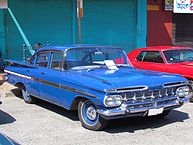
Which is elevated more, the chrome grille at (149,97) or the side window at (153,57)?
the side window at (153,57)

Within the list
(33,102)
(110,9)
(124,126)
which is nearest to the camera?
(124,126)

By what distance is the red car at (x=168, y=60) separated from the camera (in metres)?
9.15

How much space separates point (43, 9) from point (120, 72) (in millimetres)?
8511

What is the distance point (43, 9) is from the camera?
1480 centimetres

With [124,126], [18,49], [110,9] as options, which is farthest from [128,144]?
[110,9]

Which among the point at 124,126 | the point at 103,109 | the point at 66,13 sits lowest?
the point at 124,126

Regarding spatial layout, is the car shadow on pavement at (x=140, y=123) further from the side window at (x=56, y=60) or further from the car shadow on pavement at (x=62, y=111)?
the side window at (x=56, y=60)

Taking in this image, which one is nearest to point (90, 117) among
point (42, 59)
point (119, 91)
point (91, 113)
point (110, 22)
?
point (91, 113)

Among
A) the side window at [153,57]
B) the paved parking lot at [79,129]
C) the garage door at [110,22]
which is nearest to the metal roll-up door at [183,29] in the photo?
the garage door at [110,22]

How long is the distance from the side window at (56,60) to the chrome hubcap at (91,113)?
1.22 m

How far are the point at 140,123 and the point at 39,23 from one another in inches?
349

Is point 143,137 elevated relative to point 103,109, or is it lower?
lower

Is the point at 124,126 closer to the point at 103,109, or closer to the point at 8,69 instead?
the point at 103,109

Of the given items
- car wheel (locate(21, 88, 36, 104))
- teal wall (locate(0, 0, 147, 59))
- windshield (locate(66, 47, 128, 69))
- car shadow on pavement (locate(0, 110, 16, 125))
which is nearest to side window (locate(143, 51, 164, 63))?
windshield (locate(66, 47, 128, 69))
